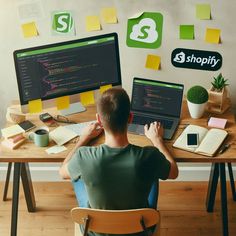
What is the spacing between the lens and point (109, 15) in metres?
2.62

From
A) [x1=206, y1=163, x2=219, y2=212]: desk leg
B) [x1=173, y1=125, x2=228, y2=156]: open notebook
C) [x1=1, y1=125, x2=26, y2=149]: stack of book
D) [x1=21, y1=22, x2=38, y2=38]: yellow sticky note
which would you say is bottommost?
[x1=206, y1=163, x2=219, y2=212]: desk leg

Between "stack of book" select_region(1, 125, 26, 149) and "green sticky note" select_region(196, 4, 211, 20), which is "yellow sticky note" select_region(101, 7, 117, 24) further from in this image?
"stack of book" select_region(1, 125, 26, 149)

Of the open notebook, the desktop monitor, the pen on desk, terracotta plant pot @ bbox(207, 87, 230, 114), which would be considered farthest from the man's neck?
terracotta plant pot @ bbox(207, 87, 230, 114)

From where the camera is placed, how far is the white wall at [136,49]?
8.51 feet

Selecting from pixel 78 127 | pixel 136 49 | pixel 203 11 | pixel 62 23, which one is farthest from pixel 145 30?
pixel 78 127

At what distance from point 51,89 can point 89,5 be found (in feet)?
1.80

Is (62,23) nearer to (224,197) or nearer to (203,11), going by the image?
(203,11)

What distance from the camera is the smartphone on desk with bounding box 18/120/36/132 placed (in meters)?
2.45

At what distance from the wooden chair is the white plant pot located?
80 cm

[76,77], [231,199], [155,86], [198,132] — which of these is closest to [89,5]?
[76,77]

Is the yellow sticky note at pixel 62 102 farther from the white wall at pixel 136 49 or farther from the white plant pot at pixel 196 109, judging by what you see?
the white plant pot at pixel 196 109

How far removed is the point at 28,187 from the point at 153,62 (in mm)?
1100

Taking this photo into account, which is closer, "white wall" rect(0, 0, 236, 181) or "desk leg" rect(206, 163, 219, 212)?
"white wall" rect(0, 0, 236, 181)

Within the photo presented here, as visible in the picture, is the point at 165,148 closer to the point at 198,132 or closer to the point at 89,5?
the point at 198,132
